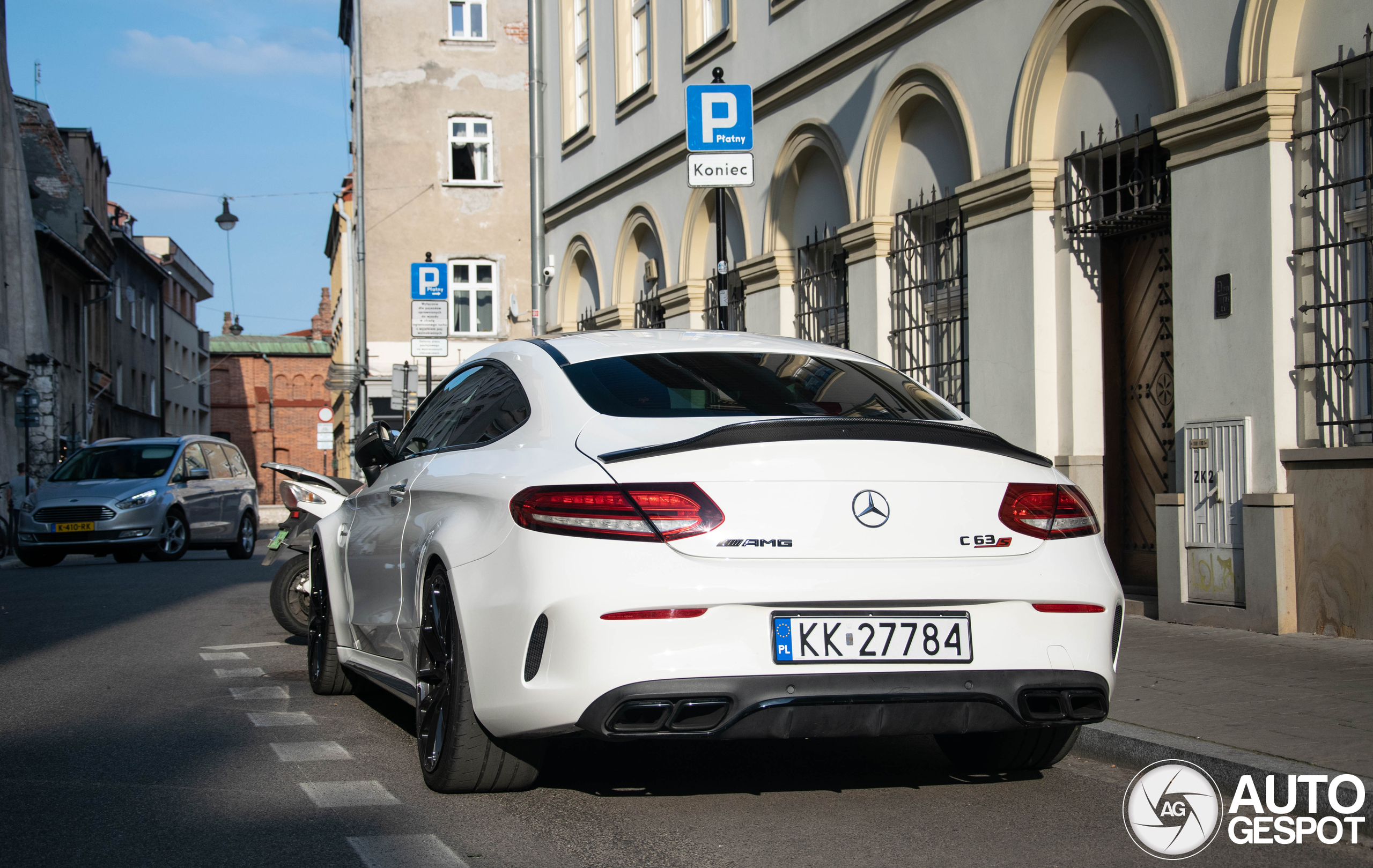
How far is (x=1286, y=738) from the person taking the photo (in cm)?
527

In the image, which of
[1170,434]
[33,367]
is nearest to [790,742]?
[1170,434]

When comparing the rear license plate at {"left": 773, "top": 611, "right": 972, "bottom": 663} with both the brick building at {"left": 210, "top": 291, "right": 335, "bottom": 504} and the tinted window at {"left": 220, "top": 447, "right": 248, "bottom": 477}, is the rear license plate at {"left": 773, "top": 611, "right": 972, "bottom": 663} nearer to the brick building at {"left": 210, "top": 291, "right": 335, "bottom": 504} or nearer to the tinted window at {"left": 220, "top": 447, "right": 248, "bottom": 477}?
the tinted window at {"left": 220, "top": 447, "right": 248, "bottom": 477}

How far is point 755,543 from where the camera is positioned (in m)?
4.20

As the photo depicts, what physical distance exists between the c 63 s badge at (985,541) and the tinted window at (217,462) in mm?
19435

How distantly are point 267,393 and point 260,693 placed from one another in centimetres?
8819

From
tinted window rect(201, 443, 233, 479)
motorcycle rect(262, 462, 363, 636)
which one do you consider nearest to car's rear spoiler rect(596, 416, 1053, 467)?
motorcycle rect(262, 462, 363, 636)

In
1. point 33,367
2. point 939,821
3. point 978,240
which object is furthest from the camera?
point 33,367

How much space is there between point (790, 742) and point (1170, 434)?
17.5ft

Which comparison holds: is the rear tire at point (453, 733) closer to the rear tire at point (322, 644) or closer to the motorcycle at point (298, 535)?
the rear tire at point (322, 644)

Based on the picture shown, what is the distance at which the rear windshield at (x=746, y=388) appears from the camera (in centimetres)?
480

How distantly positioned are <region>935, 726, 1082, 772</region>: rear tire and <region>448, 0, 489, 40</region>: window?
40489mm

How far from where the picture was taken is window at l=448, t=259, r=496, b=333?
4209 cm

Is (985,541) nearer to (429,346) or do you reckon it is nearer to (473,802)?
(473,802)

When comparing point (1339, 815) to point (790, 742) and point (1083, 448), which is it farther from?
point (1083, 448)
